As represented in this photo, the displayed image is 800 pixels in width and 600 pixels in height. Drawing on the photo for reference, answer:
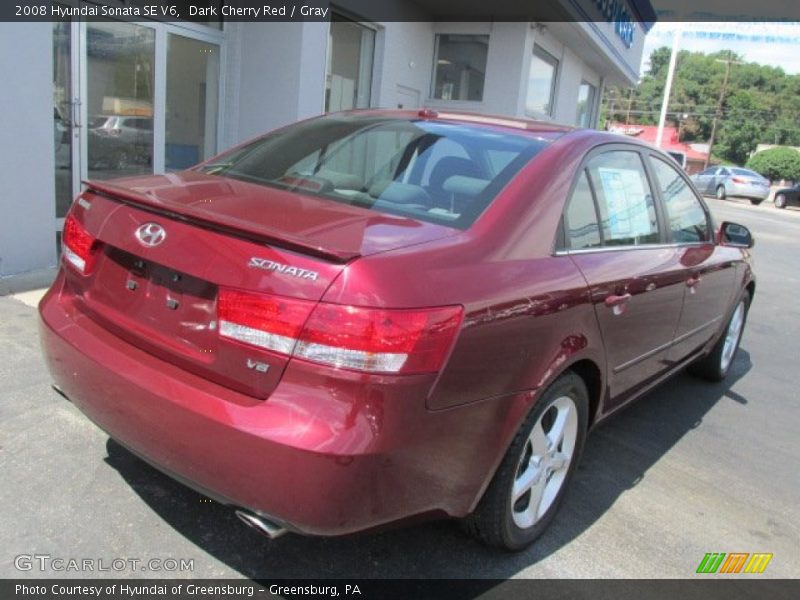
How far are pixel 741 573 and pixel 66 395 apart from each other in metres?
2.75

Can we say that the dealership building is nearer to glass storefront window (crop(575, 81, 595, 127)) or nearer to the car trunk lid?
the car trunk lid

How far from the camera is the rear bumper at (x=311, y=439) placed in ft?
6.28

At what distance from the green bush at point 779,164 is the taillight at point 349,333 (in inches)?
2223

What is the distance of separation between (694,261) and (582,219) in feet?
4.47

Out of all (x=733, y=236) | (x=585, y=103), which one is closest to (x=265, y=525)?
(x=733, y=236)

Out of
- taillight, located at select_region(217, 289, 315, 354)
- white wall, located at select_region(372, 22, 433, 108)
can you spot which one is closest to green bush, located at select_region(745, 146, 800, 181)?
white wall, located at select_region(372, 22, 433, 108)

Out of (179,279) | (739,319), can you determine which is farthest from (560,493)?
(739,319)

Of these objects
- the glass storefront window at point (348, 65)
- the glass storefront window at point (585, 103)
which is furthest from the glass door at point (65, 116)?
the glass storefront window at point (585, 103)

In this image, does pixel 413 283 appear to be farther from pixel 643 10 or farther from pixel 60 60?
pixel 643 10

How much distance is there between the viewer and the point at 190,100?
8219 millimetres

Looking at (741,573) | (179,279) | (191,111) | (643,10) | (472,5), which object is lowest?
(741,573)

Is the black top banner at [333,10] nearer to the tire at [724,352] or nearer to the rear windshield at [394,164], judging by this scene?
the rear windshield at [394,164]

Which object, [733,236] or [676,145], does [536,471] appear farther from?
[676,145]

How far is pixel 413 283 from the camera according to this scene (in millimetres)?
1996
